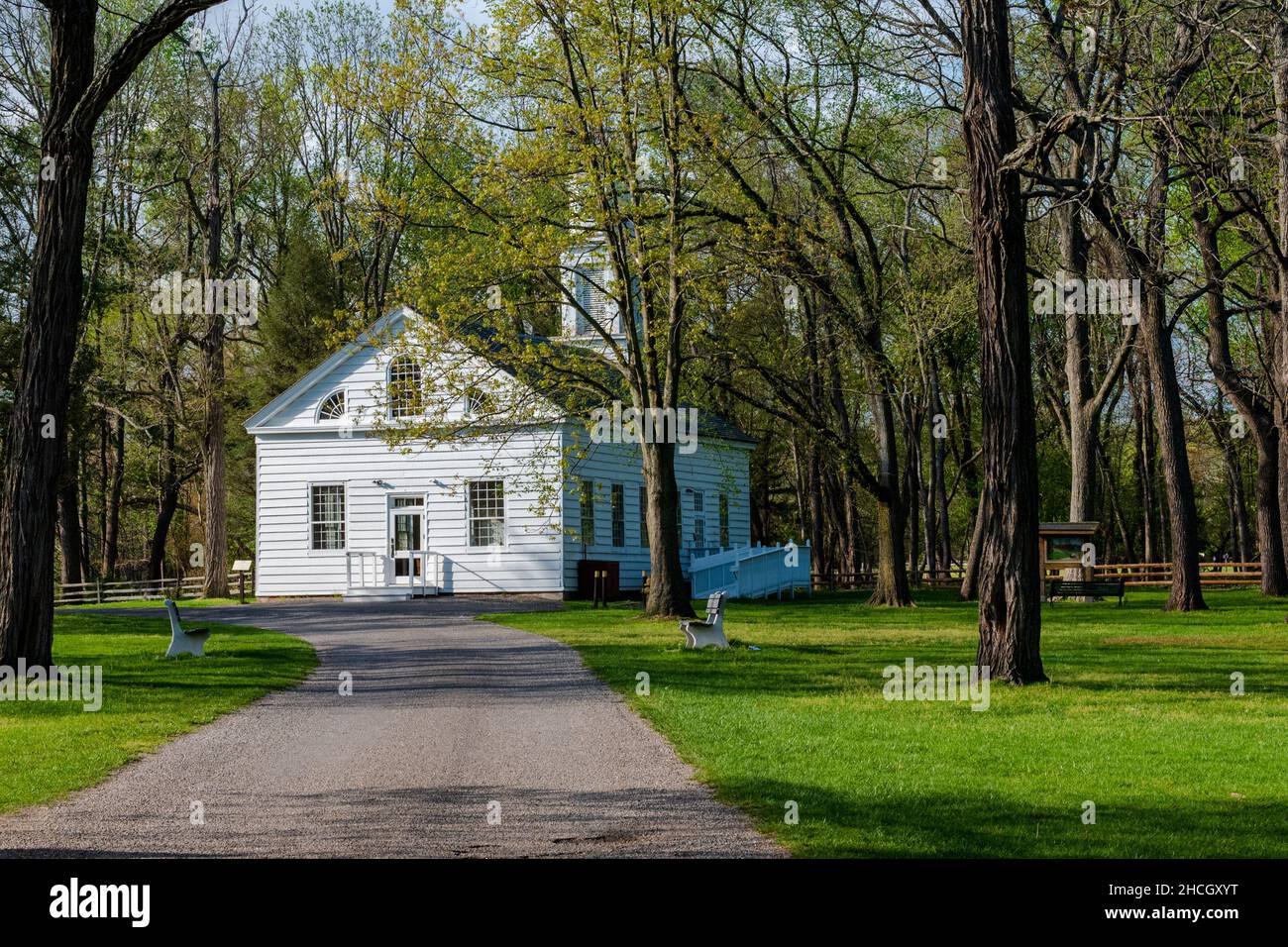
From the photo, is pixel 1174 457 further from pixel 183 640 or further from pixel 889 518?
pixel 183 640

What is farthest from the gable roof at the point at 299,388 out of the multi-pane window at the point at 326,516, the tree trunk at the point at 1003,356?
the tree trunk at the point at 1003,356

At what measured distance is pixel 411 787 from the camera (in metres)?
9.69

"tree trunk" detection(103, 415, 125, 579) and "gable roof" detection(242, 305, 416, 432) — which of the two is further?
"tree trunk" detection(103, 415, 125, 579)

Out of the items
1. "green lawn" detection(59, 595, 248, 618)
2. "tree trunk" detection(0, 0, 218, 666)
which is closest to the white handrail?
"green lawn" detection(59, 595, 248, 618)

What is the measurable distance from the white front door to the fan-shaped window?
292 centimetres

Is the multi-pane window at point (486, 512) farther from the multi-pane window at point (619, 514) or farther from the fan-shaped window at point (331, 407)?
the fan-shaped window at point (331, 407)

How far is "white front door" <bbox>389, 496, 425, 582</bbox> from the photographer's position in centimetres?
3769

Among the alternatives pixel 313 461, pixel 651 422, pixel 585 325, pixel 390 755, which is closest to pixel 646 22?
pixel 651 422

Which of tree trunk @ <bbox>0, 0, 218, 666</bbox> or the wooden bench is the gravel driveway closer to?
tree trunk @ <bbox>0, 0, 218, 666</bbox>

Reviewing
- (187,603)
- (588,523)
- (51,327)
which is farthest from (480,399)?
(187,603)

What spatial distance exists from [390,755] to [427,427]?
17172 mm

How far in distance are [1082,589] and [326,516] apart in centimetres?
2051

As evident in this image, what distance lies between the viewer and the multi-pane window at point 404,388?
28188mm
